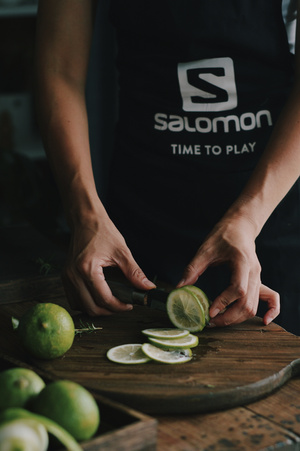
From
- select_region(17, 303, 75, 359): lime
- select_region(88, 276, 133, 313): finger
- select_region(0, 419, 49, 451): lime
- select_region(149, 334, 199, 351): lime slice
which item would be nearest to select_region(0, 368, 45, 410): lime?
select_region(0, 419, 49, 451): lime

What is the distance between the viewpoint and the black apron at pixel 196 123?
6.16ft

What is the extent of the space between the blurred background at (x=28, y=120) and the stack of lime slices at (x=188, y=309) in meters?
1.60

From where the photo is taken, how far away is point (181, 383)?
4.61ft

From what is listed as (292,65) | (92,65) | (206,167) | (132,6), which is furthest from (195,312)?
(92,65)

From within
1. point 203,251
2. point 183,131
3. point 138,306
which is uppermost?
point 183,131

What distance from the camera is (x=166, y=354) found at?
5.01 ft

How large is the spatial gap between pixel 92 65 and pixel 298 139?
7.01ft

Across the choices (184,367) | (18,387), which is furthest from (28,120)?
(18,387)

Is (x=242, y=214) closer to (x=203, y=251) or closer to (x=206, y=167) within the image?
(x=203, y=251)

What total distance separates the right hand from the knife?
0.02 meters

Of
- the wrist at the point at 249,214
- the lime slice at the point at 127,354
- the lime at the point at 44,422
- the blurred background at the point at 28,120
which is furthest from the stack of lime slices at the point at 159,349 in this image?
the blurred background at the point at 28,120

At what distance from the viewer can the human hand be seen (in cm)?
163

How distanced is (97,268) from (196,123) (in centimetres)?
50

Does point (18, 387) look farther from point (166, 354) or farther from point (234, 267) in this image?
point (234, 267)
